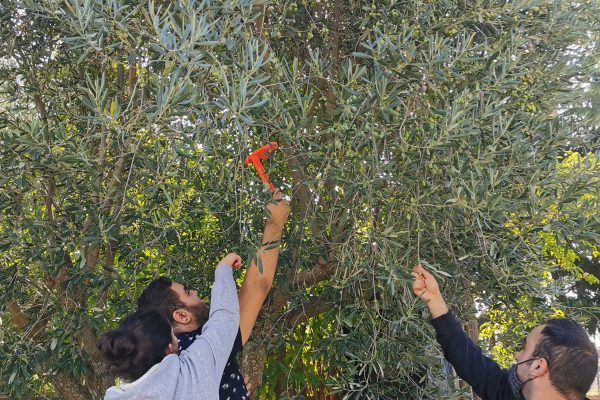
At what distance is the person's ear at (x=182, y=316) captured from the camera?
3459mm

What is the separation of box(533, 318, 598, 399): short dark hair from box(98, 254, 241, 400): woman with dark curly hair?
1.42 meters

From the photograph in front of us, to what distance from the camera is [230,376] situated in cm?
341

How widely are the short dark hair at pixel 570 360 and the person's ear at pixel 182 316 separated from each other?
1.71 m

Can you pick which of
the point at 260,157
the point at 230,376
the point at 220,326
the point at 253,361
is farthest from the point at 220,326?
the point at 253,361

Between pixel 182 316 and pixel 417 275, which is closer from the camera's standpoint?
pixel 182 316

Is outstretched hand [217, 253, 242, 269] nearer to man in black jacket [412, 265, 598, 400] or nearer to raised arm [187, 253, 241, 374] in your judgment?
raised arm [187, 253, 241, 374]

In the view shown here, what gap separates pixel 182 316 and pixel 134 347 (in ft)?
2.10

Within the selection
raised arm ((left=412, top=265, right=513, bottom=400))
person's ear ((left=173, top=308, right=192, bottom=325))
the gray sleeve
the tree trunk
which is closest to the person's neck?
raised arm ((left=412, top=265, right=513, bottom=400))

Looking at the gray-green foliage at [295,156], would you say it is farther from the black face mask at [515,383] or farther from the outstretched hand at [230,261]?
the black face mask at [515,383]

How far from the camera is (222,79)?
3277 millimetres

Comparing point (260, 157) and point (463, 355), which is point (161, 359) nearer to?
point (260, 157)

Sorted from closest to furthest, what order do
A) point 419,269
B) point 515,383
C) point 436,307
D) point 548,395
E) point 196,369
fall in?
point 196,369 → point 548,395 → point 515,383 → point 436,307 → point 419,269

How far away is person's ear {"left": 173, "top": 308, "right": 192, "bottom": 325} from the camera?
3459 mm

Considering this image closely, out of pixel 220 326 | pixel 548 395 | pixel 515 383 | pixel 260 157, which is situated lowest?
pixel 515 383
